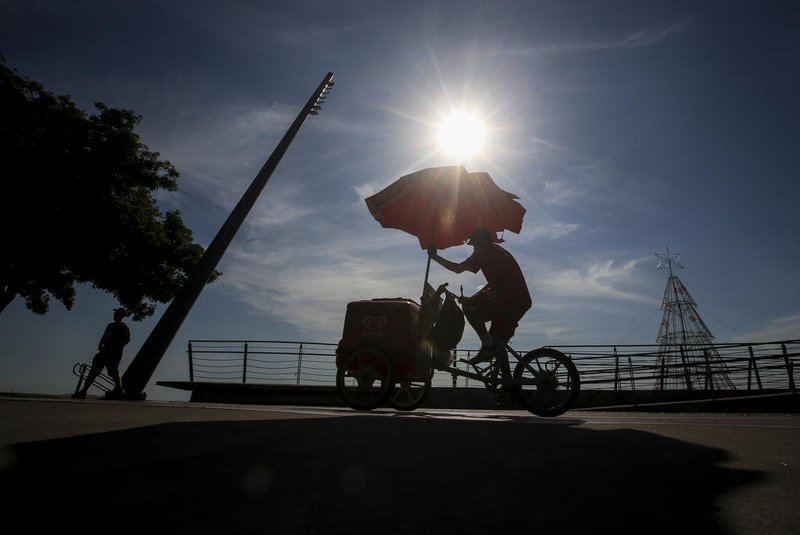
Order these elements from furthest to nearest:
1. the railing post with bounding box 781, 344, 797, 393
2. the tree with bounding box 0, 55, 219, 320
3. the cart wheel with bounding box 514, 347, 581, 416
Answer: the tree with bounding box 0, 55, 219, 320 → the railing post with bounding box 781, 344, 797, 393 → the cart wheel with bounding box 514, 347, 581, 416

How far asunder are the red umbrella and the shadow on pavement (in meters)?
4.65

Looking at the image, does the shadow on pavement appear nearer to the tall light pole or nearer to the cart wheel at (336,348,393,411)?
the cart wheel at (336,348,393,411)

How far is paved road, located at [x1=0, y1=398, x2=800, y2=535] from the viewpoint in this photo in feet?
4.28

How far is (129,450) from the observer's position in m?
2.00

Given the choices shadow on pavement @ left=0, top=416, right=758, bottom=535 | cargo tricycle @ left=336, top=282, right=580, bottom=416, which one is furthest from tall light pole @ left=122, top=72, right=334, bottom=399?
shadow on pavement @ left=0, top=416, right=758, bottom=535

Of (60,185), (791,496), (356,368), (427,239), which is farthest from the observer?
(60,185)

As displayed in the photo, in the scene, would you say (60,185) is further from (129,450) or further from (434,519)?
(434,519)

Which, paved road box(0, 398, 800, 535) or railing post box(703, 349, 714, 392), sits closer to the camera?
paved road box(0, 398, 800, 535)

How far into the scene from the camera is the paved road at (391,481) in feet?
4.28

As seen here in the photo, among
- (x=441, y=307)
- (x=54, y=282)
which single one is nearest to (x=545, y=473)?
(x=441, y=307)

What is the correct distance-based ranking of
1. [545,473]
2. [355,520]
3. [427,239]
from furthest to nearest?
[427,239]
[545,473]
[355,520]

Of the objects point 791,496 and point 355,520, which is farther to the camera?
point 791,496

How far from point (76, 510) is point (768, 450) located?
2.95 metres

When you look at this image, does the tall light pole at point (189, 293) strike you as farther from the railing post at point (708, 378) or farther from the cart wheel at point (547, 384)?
the railing post at point (708, 378)
